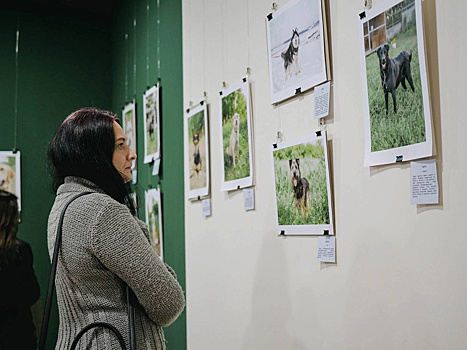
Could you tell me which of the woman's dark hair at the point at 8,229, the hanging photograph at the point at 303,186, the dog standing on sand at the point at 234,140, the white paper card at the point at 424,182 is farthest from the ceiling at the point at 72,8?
the white paper card at the point at 424,182

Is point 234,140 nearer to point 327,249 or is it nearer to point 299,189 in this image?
point 299,189

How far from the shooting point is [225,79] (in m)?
3.29

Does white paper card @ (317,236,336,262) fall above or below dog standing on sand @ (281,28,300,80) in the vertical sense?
below

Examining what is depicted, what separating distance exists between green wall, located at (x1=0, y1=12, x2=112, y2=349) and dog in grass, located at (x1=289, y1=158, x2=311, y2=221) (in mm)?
3624

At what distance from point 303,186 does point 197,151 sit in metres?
1.28

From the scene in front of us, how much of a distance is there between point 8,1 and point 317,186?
14.9ft

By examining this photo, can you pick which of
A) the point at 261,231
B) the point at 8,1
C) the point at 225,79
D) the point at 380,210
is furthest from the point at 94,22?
the point at 380,210

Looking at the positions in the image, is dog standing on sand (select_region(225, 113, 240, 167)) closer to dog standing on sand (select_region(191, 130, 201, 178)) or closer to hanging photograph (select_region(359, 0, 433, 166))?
dog standing on sand (select_region(191, 130, 201, 178))

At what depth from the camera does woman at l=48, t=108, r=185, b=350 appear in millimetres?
1938

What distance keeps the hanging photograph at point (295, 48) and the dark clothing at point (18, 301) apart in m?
2.05

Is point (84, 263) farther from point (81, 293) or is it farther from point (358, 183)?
point (358, 183)

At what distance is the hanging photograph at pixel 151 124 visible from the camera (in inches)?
175

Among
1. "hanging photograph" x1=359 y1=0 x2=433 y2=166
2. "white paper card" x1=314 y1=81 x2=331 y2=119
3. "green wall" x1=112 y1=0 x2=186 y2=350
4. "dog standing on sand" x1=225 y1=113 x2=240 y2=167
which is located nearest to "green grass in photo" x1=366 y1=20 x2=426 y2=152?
"hanging photograph" x1=359 y1=0 x2=433 y2=166

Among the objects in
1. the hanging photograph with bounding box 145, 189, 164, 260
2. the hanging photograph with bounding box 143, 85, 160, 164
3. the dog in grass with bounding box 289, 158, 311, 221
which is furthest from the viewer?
the hanging photograph with bounding box 143, 85, 160, 164
